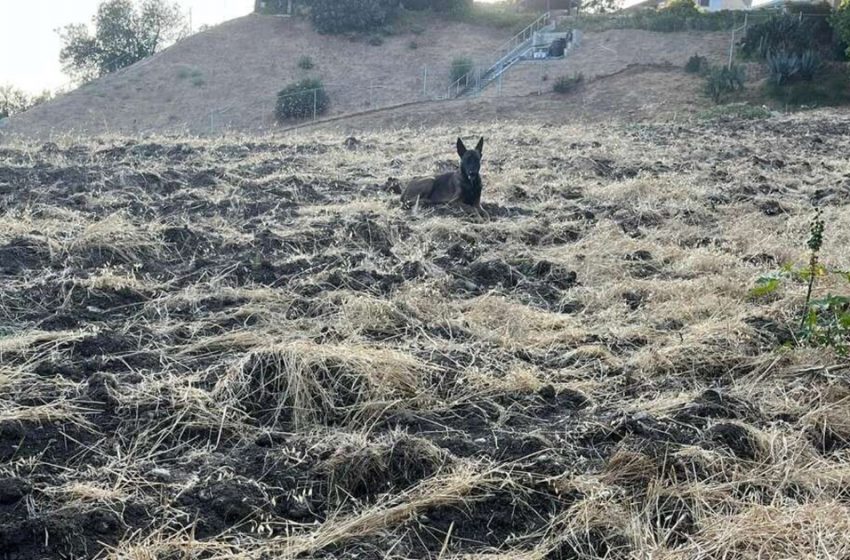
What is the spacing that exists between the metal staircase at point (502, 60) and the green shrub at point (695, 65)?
8.08m

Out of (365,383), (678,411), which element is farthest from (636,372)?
(365,383)

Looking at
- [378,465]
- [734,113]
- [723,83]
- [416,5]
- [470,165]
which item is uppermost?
[416,5]

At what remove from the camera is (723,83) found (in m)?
25.3

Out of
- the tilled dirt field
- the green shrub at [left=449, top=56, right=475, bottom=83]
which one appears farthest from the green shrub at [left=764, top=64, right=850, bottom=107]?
the tilled dirt field

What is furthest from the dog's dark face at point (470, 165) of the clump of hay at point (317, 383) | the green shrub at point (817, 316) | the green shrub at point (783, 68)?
the green shrub at point (783, 68)

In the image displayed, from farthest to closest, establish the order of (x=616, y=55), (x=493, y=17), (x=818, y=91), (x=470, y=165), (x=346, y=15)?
(x=493, y=17) → (x=346, y=15) → (x=616, y=55) → (x=818, y=91) → (x=470, y=165)

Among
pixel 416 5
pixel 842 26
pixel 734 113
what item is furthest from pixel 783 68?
pixel 416 5

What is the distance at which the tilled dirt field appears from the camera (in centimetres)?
254

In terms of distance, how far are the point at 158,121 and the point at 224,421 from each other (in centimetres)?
3131

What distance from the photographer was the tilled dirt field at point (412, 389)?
8.33 ft

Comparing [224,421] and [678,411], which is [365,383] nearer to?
[224,421]

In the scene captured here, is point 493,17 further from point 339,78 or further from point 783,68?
point 783,68

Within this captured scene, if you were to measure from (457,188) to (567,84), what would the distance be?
21.8 metres

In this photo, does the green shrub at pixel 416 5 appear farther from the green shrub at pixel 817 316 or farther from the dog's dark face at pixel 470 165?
the green shrub at pixel 817 316
